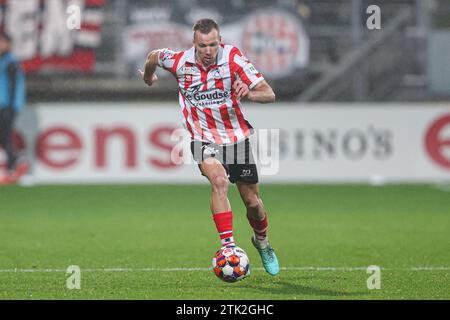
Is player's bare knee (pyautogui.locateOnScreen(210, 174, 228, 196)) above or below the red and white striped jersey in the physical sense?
below

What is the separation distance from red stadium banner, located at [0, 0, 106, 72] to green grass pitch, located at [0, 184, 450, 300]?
2.57 metres

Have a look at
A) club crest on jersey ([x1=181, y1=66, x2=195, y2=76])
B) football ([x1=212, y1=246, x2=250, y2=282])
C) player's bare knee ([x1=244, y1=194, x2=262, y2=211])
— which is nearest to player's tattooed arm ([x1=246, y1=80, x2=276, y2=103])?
club crest on jersey ([x1=181, y1=66, x2=195, y2=76])

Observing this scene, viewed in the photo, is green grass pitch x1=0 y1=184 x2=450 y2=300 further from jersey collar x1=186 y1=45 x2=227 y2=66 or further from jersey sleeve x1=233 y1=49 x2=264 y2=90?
jersey collar x1=186 y1=45 x2=227 y2=66

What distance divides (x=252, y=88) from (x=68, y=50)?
426 inches

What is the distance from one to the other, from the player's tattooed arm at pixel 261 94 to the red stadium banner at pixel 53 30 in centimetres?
1046

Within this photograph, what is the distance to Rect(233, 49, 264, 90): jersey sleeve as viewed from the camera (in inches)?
332

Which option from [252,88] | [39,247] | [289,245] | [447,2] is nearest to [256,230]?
[252,88]

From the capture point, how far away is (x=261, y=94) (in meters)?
8.36

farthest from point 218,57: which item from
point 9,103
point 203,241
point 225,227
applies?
point 9,103

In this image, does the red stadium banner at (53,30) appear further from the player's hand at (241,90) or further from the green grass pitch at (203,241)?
the player's hand at (241,90)

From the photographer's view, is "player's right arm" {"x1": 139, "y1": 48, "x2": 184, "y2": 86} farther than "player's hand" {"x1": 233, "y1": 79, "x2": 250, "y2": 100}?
Yes

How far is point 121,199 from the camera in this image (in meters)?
15.8


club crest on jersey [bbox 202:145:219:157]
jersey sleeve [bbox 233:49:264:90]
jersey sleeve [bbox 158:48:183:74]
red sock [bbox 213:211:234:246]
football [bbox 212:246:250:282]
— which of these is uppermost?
jersey sleeve [bbox 158:48:183:74]
